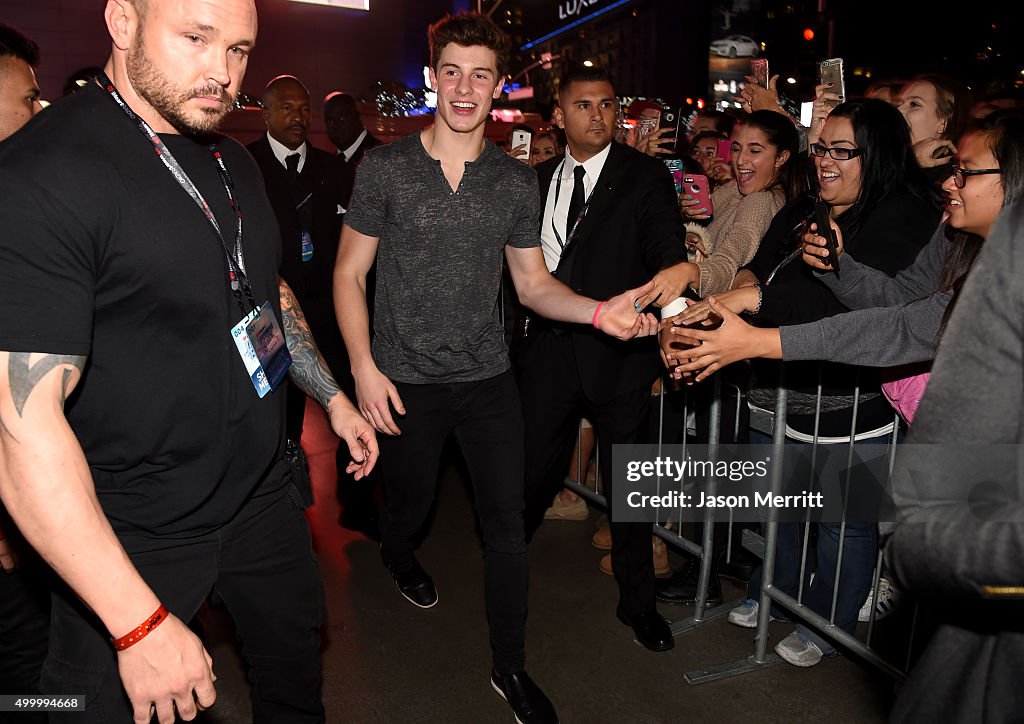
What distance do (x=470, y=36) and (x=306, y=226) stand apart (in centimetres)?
233

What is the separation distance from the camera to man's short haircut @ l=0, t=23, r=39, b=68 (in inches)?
115

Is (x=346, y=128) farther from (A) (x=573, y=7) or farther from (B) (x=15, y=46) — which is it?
(A) (x=573, y=7)

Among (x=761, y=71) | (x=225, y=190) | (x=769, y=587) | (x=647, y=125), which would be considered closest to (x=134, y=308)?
(x=225, y=190)

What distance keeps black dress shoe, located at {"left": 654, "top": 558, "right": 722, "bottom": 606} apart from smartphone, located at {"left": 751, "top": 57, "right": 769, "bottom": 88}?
9.34 feet

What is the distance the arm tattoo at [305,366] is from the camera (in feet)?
7.47

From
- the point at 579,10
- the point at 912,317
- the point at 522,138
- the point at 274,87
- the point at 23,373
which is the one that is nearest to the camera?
the point at 23,373

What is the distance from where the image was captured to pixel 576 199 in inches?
139

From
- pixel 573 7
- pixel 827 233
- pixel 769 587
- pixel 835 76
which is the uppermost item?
Answer: pixel 573 7

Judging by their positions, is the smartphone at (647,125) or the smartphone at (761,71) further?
the smartphone at (647,125)

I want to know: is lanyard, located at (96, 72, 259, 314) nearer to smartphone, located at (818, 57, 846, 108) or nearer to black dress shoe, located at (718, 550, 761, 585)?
smartphone, located at (818, 57, 846, 108)

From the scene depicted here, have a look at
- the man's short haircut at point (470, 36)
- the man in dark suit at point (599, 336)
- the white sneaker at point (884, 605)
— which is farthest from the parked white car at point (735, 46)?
the white sneaker at point (884, 605)

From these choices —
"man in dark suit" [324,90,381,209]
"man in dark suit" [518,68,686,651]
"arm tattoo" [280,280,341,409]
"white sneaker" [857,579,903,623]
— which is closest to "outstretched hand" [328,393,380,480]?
"arm tattoo" [280,280,341,409]

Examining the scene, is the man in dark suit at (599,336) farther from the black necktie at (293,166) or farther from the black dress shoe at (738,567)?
the black necktie at (293,166)

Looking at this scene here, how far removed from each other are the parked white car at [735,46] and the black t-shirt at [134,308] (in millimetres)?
17690
